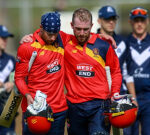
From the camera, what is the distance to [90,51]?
5875 mm

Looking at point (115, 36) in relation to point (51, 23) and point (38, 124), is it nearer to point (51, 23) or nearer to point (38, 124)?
point (51, 23)

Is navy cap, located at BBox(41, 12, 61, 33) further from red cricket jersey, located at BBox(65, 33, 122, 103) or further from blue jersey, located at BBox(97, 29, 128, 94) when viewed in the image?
blue jersey, located at BBox(97, 29, 128, 94)

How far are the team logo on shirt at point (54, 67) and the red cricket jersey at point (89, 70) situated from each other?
0.60 feet

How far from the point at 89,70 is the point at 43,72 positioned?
2.09 feet

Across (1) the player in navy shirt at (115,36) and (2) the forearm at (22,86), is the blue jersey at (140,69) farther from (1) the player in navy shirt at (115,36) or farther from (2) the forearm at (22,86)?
(2) the forearm at (22,86)

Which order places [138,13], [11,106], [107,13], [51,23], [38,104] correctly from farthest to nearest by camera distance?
[138,13], [107,13], [11,106], [51,23], [38,104]

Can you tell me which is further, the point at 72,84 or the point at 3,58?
the point at 3,58

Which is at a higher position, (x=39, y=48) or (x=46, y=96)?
(x=39, y=48)

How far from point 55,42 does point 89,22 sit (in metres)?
0.55

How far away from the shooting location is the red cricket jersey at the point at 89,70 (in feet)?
19.1

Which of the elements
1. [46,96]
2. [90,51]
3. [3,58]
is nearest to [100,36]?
[90,51]

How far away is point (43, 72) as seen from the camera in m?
5.72

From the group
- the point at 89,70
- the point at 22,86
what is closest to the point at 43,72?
the point at 22,86

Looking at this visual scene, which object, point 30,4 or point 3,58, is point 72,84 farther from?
point 30,4
